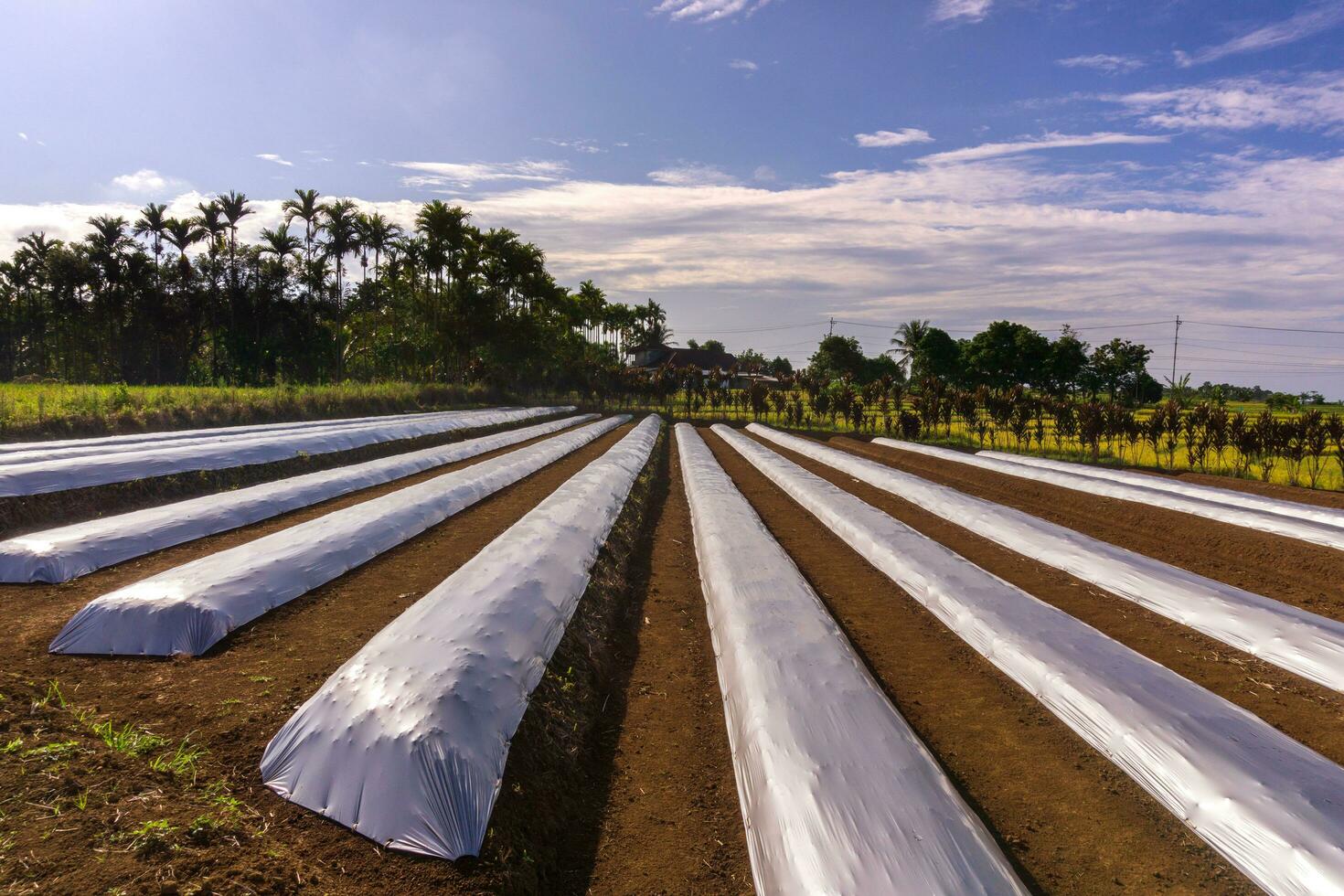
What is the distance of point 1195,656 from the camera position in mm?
5488

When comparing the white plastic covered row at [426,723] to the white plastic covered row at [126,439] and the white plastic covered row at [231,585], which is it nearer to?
the white plastic covered row at [231,585]

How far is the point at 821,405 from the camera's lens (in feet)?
110

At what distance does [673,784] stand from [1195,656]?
4.52 meters

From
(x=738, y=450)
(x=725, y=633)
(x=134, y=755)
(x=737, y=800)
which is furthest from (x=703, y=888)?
(x=738, y=450)

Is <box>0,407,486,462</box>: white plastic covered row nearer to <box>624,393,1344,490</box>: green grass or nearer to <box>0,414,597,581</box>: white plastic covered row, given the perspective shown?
<box>0,414,597,581</box>: white plastic covered row

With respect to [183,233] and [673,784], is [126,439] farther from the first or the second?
[183,233]

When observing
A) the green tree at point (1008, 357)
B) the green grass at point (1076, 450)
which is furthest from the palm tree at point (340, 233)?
the green tree at point (1008, 357)

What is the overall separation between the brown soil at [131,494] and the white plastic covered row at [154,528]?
0.78 meters

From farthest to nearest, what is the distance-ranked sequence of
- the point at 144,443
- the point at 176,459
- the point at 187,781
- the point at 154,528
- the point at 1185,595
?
the point at 144,443, the point at 176,459, the point at 154,528, the point at 1185,595, the point at 187,781

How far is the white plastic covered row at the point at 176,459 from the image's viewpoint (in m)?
8.37

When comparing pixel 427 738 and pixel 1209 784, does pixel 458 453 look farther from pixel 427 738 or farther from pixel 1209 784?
pixel 1209 784

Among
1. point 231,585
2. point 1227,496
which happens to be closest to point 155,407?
point 231,585

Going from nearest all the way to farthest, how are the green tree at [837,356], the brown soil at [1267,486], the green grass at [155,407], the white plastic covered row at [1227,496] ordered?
1. the white plastic covered row at [1227,496]
2. the brown soil at [1267,486]
3. the green grass at [155,407]
4. the green tree at [837,356]

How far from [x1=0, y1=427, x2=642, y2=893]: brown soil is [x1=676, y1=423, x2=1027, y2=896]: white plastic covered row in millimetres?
1166
